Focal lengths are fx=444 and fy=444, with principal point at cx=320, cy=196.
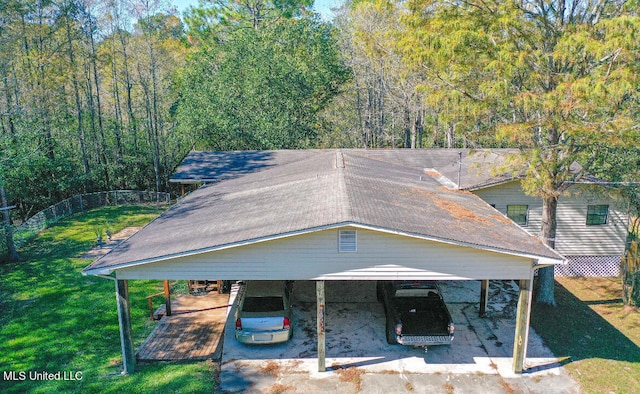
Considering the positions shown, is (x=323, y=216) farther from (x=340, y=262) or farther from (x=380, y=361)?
(x=380, y=361)

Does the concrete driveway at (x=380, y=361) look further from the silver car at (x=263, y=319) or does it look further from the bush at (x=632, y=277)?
the bush at (x=632, y=277)

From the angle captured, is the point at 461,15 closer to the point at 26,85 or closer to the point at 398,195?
the point at 398,195

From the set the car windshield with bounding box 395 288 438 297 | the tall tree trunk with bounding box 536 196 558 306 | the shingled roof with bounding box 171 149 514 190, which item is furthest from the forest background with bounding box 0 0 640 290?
the car windshield with bounding box 395 288 438 297

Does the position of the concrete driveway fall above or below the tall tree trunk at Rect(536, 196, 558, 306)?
below

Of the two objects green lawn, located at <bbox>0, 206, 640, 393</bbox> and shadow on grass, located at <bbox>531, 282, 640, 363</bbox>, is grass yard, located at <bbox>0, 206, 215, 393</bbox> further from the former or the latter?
shadow on grass, located at <bbox>531, 282, 640, 363</bbox>

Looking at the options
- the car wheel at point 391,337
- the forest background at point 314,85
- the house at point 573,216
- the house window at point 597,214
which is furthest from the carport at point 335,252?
the house window at point 597,214

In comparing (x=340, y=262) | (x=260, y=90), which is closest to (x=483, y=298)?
(x=340, y=262)

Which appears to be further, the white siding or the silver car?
the white siding
